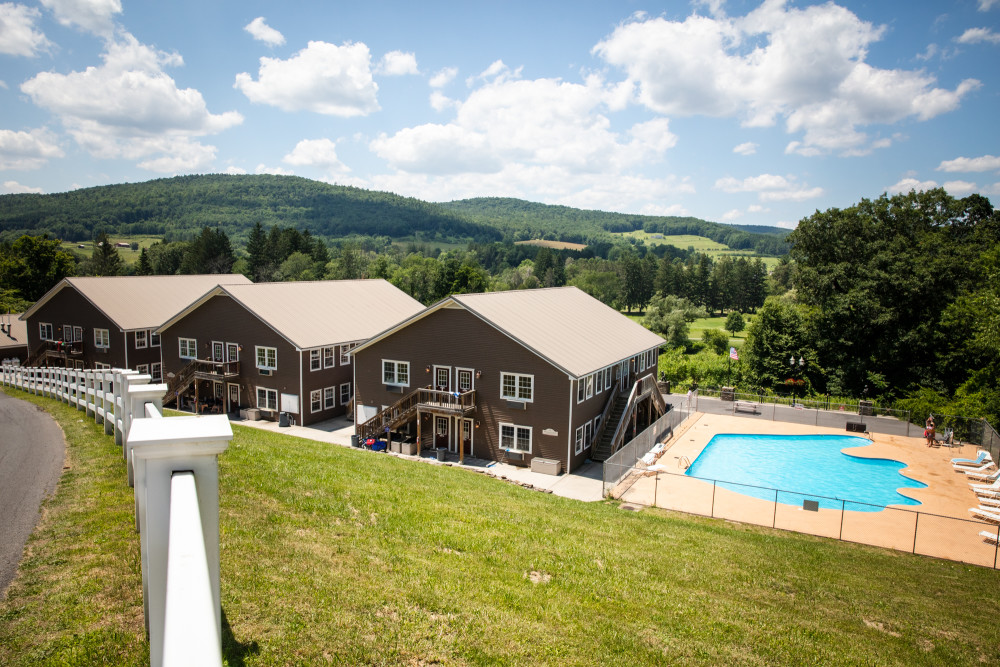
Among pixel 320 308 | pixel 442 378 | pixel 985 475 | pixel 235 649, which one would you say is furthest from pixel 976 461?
pixel 320 308

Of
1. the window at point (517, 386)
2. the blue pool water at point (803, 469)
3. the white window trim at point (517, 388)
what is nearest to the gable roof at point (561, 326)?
the white window trim at point (517, 388)

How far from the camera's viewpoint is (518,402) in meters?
29.2

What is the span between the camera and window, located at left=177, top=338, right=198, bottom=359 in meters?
39.2

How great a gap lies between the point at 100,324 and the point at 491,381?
31.1 meters

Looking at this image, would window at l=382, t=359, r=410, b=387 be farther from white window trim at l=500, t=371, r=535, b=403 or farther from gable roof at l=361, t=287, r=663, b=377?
white window trim at l=500, t=371, r=535, b=403

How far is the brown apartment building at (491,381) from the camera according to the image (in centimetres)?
2853

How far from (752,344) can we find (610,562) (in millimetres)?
→ 42973

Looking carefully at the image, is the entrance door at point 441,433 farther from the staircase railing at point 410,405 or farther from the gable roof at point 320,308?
the gable roof at point 320,308

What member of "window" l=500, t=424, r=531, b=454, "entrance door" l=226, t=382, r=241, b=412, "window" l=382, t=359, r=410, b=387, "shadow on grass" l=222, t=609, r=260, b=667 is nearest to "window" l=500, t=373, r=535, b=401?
"window" l=500, t=424, r=531, b=454

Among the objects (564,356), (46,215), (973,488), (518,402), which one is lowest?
(973,488)

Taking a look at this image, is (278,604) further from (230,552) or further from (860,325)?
(860,325)

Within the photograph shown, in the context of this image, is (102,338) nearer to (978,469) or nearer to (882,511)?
(882,511)

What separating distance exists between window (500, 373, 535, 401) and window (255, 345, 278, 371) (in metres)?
14.8

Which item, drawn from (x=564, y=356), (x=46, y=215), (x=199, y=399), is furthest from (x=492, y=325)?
(x=46, y=215)
